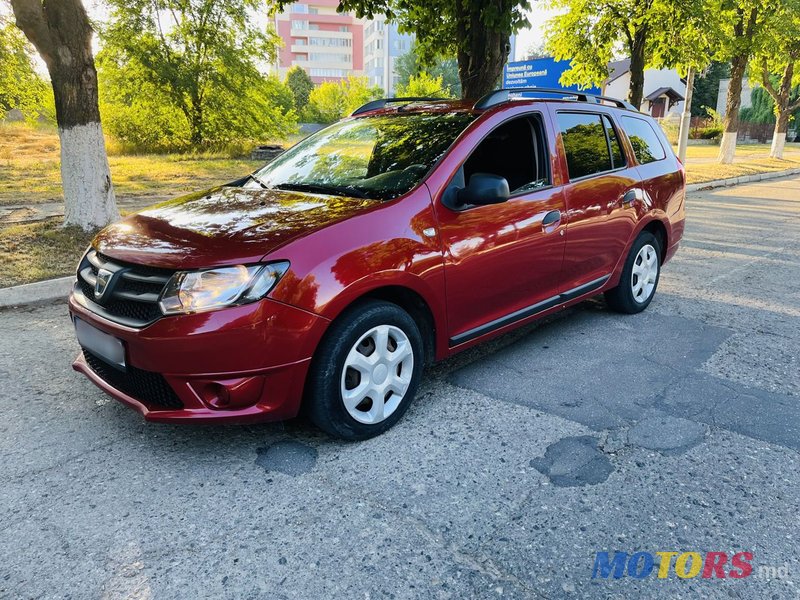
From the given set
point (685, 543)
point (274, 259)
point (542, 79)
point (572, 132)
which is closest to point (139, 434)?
point (274, 259)

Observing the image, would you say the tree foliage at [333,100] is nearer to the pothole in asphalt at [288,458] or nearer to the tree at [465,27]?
the tree at [465,27]

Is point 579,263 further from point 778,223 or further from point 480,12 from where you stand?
point 778,223

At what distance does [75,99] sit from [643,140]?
6549 millimetres

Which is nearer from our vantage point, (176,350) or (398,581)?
(398,581)

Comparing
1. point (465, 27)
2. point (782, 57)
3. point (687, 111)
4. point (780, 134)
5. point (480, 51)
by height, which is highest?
point (782, 57)

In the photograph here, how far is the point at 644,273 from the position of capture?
17.2 feet

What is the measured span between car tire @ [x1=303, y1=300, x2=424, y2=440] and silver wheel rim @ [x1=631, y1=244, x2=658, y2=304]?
2680 millimetres

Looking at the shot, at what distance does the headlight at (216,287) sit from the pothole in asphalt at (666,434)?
6.71 ft

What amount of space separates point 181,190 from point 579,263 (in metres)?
10.7

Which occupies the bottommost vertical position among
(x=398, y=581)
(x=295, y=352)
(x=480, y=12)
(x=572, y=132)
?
(x=398, y=581)

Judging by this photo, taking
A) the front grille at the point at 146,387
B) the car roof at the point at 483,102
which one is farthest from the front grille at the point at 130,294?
the car roof at the point at 483,102

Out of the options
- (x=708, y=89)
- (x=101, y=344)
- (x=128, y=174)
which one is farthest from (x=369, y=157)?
(x=708, y=89)

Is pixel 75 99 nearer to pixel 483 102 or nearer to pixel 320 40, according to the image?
pixel 483 102

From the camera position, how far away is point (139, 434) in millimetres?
3219
